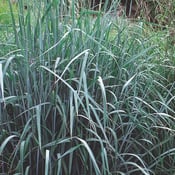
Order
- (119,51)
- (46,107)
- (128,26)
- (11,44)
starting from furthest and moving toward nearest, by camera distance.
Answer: (128,26) < (119,51) < (11,44) < (46,107)

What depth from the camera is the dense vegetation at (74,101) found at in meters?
2.35

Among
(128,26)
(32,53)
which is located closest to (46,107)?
(32,53)

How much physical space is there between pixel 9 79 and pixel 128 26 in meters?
1.09

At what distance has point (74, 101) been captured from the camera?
97.0 inches

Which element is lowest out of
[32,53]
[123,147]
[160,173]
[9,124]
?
[160,173]

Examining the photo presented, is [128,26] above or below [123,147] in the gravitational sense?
above

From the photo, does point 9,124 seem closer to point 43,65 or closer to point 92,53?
point 43,65

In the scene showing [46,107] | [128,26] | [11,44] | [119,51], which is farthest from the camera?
[128,26]

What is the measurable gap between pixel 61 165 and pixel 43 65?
1.85ft

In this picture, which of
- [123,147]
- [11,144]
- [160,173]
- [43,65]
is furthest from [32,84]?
[160,173]

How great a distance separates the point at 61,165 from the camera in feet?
7.98

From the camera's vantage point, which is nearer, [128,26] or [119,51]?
[119,51]

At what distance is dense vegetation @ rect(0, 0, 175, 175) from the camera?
2.35 metres

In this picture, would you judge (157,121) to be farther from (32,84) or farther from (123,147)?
(32,84)
